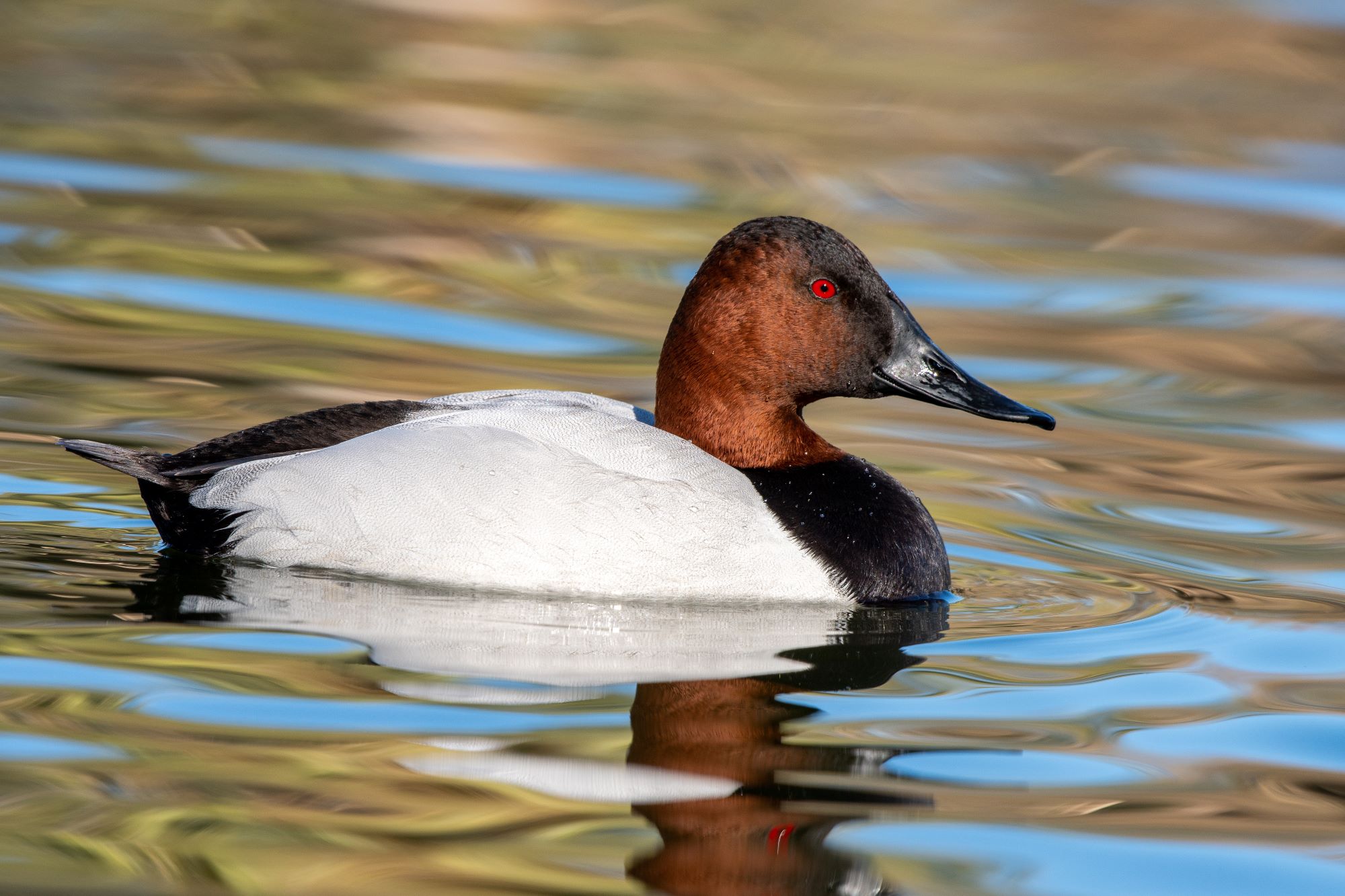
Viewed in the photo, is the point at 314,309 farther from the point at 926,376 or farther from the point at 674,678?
the point at 674,678

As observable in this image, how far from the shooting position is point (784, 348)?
5.70 meters

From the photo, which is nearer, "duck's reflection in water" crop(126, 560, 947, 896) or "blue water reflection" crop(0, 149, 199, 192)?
"duck's reflection in water" crop(126, 560, 947, 896)

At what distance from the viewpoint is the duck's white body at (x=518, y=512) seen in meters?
5.16

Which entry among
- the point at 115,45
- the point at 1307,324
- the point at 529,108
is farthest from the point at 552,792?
the point at 115,45

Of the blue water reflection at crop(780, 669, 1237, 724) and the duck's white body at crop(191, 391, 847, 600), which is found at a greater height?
the duck's white body at crop(191, 391, 847, 600)

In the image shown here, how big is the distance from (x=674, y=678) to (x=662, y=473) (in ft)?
2.31

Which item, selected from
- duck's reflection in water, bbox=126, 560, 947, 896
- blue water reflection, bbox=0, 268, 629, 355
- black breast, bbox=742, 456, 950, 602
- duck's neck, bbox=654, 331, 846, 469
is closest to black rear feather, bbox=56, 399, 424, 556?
duck's reflection in water, bbox=126, 560, 947, 896

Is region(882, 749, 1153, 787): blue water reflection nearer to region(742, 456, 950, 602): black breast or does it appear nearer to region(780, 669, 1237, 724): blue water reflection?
region(780, 669, 1237, 724): blue water reflection

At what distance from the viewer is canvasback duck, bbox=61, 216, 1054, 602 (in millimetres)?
5176

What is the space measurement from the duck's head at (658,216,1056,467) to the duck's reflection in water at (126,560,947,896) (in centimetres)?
62

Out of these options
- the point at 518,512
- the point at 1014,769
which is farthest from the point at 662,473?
the point at 1014,769

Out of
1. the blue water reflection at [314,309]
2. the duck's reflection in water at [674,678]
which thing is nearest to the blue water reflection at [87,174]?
the blue water reflection at [314,309]

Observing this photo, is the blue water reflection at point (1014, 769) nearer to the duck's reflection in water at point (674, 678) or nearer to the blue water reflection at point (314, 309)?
the duck's reflection in water at point (674, 678)

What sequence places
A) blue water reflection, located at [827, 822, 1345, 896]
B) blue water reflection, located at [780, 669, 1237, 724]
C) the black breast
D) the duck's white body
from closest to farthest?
blue water reflection, located at [827, 822, 1345, 896], blue water reflection, located at [780, 669, 1237, 724], the duck's white body, the black breast
